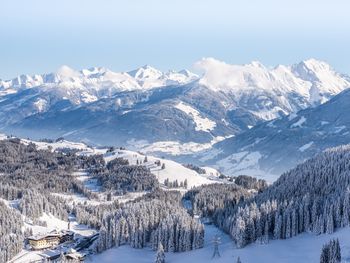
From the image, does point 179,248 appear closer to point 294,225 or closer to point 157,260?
point 157,260

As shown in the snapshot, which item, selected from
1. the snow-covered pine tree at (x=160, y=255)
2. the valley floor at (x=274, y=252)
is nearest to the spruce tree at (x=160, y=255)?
the snow-covered pine tree at (x=160, y=255)

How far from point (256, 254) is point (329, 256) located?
101 ft

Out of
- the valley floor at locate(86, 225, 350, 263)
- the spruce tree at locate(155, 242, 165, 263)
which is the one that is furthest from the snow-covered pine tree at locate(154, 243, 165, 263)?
the valley floor at locate(86, 225, 350, 263)

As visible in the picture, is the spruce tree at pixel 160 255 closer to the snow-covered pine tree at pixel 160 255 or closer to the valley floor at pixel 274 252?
the snow-covered pine tree at pixel 160 255

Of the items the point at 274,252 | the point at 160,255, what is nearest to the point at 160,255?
the point at 160,255

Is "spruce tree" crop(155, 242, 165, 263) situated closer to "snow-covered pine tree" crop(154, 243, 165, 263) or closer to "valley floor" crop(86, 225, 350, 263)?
"snow-covered pine tree" crop(154, 243, 165, 263)

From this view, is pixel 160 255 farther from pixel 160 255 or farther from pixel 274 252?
pixel 274 252

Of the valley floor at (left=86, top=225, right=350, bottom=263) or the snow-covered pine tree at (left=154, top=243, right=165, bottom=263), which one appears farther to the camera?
the snow-covered pine tree at (left=154, top=243, right=165, bottom=263)

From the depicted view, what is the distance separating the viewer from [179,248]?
199m

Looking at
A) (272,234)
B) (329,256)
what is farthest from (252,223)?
(329,256)

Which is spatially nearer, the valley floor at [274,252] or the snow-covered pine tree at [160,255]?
the valley floor at [274,252]

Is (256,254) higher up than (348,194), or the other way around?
(348,194)

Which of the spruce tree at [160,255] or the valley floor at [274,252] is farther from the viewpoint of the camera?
the spruce tree at [160,255]

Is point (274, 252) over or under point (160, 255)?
over
